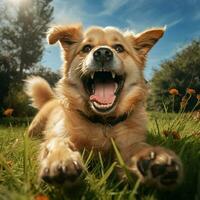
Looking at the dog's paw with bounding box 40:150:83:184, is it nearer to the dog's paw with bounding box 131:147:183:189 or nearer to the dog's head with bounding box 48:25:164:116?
the dog's paw with bounding box 131:147:183:189

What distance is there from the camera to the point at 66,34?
Answer: 207 inches

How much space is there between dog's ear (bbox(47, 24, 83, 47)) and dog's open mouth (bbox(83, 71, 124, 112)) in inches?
27.4

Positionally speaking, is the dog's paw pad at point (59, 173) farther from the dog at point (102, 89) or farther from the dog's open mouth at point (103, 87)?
the dog's open mouth at point (103, 87)

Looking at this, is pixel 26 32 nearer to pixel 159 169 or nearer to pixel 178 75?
pixel 178 75

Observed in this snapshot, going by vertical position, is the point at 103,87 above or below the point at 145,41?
below

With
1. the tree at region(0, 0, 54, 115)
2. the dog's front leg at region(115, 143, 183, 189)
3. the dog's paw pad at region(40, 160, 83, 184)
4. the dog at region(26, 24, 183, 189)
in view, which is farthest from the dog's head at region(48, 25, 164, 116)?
the tree at region(0, 0, 54, 115)

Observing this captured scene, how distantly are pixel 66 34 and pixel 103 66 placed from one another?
1.00 metres

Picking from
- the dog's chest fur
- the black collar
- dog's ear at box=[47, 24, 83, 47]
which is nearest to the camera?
the dog's chest fur

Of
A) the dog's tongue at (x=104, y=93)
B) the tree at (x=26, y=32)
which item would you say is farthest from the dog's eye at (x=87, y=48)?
the tree at (x=26, y=32)

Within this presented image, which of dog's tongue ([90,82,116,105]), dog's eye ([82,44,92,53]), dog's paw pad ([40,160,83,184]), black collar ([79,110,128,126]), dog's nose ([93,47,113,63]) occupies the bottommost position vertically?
dog's paw pad ([40,160,83,184])

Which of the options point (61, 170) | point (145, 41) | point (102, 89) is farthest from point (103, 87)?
point (61, 170)

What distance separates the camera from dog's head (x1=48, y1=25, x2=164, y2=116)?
4.48m

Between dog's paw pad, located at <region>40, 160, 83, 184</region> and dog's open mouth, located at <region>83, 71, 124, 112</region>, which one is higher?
dog's open mouth, located at <region>83, 71, 124, 112</region>

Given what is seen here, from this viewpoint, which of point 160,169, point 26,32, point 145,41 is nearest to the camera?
point 160,169
